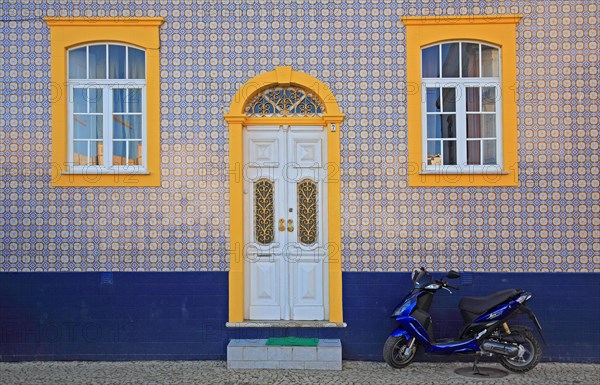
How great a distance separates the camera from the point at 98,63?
7.51 m

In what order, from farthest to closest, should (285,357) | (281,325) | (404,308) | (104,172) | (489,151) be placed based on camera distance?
(489,151), (104,172), (281,325), (285,357), (404,308)

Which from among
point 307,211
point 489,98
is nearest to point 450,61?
point 489,98

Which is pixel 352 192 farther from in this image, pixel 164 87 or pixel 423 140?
pixel 164 87

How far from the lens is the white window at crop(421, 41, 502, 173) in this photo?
7430mm

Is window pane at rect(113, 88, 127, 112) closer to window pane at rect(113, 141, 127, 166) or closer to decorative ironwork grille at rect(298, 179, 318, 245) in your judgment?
window pane at rect(113, 141, 127, 166)

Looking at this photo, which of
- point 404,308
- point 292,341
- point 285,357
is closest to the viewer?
point 404,308

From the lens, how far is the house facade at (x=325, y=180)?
23.6ft

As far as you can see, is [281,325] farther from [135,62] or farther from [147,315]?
[135,62]

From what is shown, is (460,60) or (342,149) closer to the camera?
(342,149)

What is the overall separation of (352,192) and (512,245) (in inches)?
80.3

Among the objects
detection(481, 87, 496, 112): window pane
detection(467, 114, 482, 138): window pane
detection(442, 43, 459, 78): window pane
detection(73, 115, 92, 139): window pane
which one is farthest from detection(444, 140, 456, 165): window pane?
detection(73, 115, 92, 139): window pane

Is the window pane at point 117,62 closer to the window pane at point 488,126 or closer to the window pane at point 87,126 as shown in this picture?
the window pane at point 87,126

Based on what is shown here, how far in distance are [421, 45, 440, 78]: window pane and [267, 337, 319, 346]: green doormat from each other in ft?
11.8

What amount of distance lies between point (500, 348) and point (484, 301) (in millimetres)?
535
